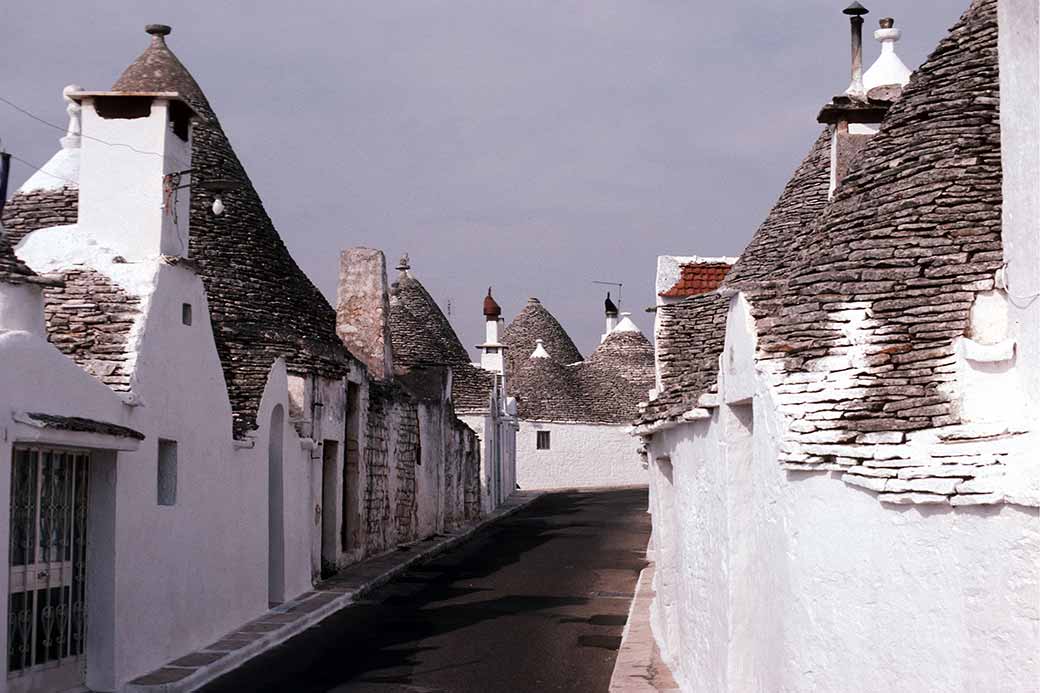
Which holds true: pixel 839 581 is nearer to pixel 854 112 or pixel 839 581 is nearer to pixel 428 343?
pixel 854 112

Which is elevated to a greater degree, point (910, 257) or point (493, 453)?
point (910, 257)

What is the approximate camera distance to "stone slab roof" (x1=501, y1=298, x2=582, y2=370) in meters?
55.0

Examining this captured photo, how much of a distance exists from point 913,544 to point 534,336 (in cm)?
4995

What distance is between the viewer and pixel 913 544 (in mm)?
5895

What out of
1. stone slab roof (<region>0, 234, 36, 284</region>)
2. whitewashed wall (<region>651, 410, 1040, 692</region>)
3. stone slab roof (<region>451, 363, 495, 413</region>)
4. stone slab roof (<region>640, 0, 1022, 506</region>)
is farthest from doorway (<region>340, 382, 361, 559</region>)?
stone slab roof (<region>451, 363, 495, 413</region>)

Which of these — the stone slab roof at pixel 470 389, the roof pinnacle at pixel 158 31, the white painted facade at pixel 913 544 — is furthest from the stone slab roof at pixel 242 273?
the stone slab roof at pixel 470 389

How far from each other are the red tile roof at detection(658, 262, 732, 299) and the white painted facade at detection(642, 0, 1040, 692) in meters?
9.11

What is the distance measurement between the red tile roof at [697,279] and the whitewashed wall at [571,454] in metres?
32.6

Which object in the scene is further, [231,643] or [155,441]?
[231,643]

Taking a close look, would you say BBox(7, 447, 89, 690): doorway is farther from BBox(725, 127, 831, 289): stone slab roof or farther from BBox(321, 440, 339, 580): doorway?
BBox(321, 440, 339, 580): doorway

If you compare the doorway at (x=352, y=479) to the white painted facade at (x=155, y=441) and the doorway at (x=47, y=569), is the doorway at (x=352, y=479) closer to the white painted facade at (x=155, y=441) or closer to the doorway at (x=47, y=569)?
the white painted facade at (x=155, y=441)

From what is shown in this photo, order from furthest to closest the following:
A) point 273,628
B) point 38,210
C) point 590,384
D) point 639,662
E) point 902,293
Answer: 1. point 590,384
2. point 38,210
3. point 273,628
4. point 639,662
5. point 902,293

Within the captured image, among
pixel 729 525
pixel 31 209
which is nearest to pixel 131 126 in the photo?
pixel 31 209

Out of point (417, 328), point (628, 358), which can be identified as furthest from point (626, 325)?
point (417, 328)
